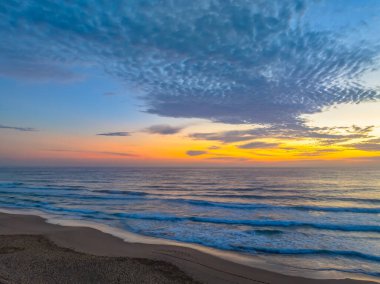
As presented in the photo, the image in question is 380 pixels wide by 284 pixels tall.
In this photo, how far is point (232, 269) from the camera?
31.7ft

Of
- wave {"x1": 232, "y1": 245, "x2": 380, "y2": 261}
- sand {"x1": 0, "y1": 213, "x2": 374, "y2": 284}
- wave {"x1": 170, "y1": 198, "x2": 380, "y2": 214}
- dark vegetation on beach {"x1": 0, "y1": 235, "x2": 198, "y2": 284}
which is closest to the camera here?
dark vegetation on beach {"x1": 0, "y1": 235, "x2": 198, "y2": 284}

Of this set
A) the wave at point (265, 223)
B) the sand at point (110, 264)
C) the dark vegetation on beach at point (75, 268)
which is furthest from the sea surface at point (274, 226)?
the dark vegetation on beach at point (75, 268)

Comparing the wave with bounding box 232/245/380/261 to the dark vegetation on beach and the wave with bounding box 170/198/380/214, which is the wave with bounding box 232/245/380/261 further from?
the wave with bounding box 170/198/380/214

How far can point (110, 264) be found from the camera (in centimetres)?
944

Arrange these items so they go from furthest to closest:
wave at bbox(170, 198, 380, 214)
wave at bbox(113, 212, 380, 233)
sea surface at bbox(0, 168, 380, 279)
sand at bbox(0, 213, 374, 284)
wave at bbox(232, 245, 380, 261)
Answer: wave at bbox(170, 198, 380, 214) → wave at bbox(113, 212, 380, 233) → wave at bbox(232, 245, 380, 261) → sea surface at bbox(0, 168, 380, 279) → sand at bbox(0, 213, 374, 284)

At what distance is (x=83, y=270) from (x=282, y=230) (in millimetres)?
11474

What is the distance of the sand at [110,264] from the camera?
27.3 ft

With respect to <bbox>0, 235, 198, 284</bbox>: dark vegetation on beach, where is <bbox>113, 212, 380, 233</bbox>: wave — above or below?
below

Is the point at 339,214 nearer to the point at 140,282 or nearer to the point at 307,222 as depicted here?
the point at 307,222

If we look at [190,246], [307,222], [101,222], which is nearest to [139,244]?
[190,246]

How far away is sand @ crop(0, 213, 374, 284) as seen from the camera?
328 inches

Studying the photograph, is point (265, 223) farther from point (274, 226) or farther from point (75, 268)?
point (75, 268)

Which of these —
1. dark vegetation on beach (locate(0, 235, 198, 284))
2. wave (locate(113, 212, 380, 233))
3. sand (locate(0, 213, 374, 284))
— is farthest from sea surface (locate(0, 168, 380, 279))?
dark vegetation on beach (locate(0, 235, 198, 284))

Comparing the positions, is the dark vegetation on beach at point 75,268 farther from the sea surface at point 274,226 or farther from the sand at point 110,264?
the sea surface at point 274,226
